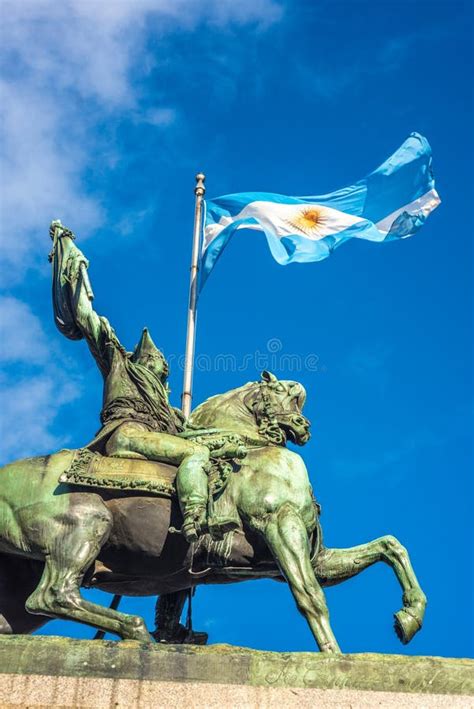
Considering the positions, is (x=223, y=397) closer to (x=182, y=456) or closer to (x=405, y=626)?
(x=182, y=456)

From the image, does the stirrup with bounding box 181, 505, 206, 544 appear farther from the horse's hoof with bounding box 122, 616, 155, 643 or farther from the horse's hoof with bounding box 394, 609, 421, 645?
the horse's hoof with bounding box 394, 609, 421, 645

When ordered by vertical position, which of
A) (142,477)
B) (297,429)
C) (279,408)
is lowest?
(142,477)

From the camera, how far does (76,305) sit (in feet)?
48.0

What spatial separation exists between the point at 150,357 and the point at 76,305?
3.75 feet

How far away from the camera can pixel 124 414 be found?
1401cm

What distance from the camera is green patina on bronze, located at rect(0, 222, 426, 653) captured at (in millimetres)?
12188

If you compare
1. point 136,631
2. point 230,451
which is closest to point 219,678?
point 136,631

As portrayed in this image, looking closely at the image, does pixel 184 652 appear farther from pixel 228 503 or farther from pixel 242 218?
pixel 242 218

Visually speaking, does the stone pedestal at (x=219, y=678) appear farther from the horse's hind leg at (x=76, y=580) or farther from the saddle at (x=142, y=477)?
the saddle at (x=142, y=477)

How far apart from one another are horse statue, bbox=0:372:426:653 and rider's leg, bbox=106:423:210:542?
18 centimetres

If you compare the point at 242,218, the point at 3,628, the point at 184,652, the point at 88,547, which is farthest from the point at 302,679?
the point at 242,218

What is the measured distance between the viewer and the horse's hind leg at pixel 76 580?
11664mm

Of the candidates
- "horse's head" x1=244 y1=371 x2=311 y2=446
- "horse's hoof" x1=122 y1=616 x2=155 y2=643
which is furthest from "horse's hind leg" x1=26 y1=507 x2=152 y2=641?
"horse's head" x1=244 y1=371 x2=311 y2=446

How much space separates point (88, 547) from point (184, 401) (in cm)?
483
